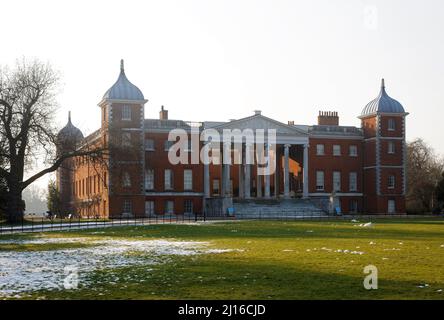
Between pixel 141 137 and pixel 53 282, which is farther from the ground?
pixel 141 137

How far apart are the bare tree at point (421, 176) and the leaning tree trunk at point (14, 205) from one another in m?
50.5

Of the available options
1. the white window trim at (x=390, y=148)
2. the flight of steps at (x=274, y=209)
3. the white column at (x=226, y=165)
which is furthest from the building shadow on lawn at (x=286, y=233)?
the white window trim at (x=390, y=148)

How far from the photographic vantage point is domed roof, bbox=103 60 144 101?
7144 cm

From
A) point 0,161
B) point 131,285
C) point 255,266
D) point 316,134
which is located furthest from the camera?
point 316,134

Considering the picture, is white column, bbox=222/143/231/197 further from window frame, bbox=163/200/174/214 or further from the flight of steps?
window frame, bbox=163/200/174/214

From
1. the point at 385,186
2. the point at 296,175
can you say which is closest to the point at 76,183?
the point at 296,175

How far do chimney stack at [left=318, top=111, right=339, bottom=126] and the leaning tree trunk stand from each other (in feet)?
149

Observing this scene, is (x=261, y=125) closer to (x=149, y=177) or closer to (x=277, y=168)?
(x=277, y=168)

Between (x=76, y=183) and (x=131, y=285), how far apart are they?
271 ft

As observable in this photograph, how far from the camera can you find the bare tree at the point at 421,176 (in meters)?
87.9

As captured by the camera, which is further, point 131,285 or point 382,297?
point 131,285

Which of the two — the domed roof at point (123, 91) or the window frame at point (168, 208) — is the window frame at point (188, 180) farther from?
the domed roof at point (123, 91)

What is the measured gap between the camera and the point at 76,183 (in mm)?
95312
